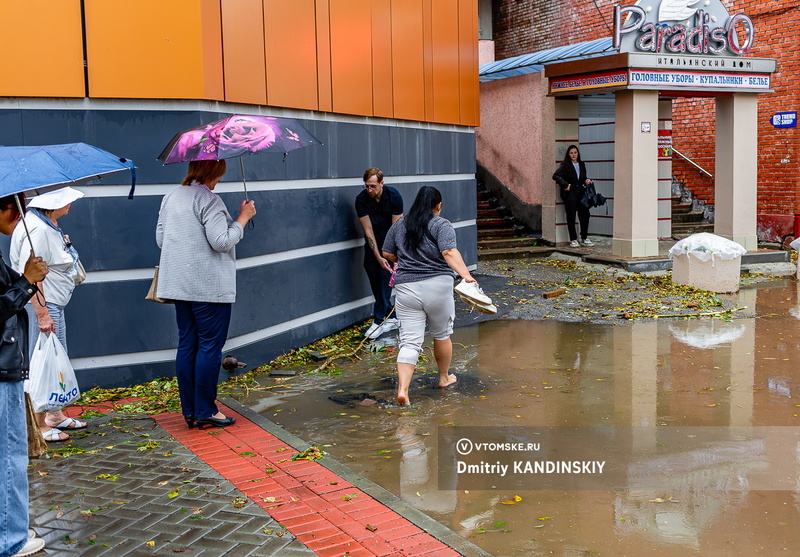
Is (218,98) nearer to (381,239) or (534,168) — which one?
(381,239)

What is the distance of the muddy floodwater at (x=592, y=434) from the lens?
176 inches

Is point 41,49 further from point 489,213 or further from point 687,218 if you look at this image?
point 687,218

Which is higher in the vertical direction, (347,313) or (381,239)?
(381,239)

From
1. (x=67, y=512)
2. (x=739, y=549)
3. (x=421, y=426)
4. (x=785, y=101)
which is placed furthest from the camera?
(x=785, y=101)

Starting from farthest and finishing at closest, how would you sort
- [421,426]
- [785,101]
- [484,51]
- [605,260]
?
[484,51] < [785,101] < [605,260] < [421,426]

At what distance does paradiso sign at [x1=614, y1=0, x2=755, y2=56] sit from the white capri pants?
868 centimetres

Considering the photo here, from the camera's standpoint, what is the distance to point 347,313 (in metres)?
9.95

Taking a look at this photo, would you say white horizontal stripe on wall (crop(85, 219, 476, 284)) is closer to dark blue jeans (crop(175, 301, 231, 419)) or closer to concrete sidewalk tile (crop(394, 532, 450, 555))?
dark blue jeans (crop(175, 301, 231, 419))

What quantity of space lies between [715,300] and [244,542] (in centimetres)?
858

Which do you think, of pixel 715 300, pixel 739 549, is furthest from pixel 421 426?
pixel 715 300

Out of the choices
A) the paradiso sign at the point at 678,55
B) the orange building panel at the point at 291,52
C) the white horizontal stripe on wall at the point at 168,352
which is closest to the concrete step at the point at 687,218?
the paradiso sign at the point at 678,55

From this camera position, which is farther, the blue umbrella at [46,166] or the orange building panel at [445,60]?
the orange building panel at [445,60]

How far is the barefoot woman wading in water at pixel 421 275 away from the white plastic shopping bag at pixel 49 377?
8.13 feet

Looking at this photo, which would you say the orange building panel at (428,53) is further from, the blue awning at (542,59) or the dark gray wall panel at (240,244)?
the blue awning at (542,59)
